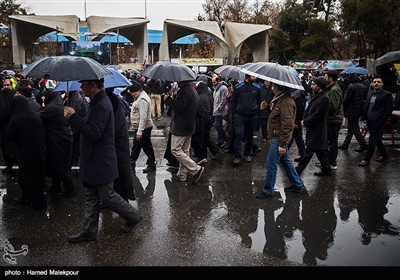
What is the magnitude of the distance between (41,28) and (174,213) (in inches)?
1342

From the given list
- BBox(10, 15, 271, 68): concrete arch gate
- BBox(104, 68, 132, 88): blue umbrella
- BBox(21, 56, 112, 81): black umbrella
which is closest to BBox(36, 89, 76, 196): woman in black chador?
BBox(104, 68, 132, 88): blue umbrella

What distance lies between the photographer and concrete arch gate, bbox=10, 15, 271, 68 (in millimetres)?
31594

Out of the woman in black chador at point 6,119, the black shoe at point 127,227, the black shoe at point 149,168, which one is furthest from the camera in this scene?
the black shoe at point 149,168

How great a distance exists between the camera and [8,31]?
38.4 metres

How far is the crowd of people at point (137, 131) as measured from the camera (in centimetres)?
385

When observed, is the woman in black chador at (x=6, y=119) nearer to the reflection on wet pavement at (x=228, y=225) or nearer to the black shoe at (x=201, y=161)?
the reflection on wet pavement at (x=228, y=225)

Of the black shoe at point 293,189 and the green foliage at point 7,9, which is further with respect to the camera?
the green foliage at point 7,9

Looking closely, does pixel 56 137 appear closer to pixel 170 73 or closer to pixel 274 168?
pixel 170 73

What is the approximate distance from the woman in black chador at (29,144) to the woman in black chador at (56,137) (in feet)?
1.17

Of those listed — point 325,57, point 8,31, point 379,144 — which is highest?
point 8,31

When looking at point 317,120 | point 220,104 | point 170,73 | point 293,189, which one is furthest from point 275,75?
point 220,104

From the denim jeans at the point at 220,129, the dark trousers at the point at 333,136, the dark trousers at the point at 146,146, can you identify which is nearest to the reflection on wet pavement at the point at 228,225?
the dark trousers at the point at 146,146

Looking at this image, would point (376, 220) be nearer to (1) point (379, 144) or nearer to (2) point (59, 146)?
(1) point (379, 144)
